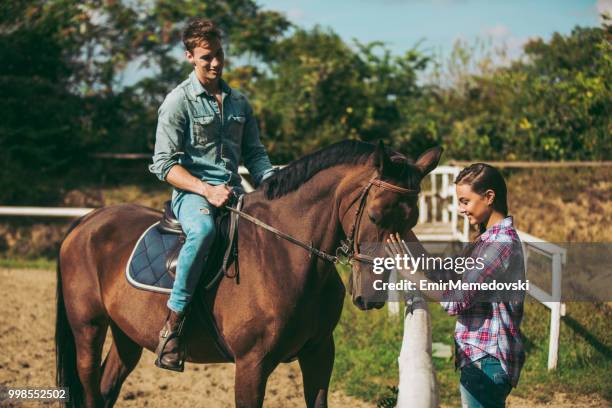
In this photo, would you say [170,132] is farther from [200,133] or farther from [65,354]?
[65,354]

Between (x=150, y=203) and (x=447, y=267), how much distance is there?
10694 mm

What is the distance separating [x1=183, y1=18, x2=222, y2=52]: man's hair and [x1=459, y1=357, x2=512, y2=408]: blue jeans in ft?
7.56

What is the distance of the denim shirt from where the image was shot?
3.79 metres

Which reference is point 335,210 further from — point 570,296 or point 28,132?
point 28,132

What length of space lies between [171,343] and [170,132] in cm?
121

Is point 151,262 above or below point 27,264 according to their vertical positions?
above

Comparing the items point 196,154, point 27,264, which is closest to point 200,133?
point 196,154

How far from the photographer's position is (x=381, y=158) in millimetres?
3146

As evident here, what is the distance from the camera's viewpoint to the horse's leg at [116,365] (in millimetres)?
4551

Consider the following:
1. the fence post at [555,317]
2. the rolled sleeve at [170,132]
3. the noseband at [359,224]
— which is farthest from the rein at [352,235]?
the fence post at [555,317]

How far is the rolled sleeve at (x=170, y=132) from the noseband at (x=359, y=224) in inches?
45.9

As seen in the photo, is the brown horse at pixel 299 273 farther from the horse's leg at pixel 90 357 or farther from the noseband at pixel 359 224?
the horse's leg at pixel 90 357

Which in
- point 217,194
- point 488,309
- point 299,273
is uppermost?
point 217,194

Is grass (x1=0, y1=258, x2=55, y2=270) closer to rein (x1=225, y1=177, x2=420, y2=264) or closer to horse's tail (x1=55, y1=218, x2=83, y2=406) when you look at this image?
horse's tail (x1=55, y1=218, x2=83, y2=406)
